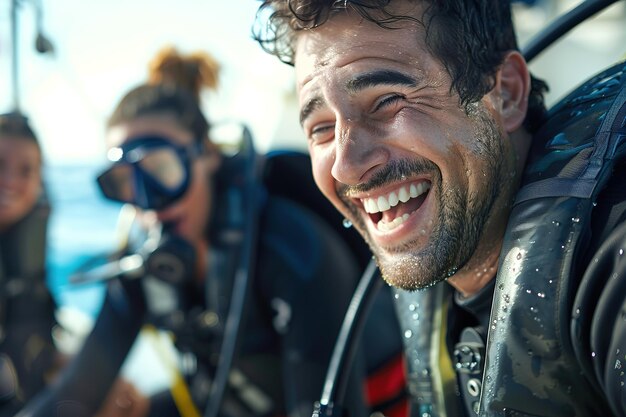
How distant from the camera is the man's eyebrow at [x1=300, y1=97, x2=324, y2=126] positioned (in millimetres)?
1068

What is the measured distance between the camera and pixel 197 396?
2.23 metres

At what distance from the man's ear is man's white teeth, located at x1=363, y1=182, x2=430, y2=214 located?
19 centimetres

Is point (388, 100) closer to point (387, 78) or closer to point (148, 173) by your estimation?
point (387, 78)

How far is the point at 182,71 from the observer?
104 inches

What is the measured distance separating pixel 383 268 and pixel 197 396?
4.43 ft

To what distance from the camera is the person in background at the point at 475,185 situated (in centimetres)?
85

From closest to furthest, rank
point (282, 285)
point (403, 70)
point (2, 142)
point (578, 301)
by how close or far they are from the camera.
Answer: point (578, 301)
point (403, 70)
point (282, 285)
point (2, 142)

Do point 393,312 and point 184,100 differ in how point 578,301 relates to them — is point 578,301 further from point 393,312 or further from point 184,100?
point 184,100

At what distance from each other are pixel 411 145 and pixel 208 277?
120 centimetres

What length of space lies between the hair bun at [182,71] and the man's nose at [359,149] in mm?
1664

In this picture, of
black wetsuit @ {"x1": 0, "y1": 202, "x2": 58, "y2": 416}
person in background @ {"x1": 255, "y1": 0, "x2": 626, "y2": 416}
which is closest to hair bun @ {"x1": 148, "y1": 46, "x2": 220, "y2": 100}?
black wetsuit @ {"x1": 0, "y1": 202, "x2": 58, "y2": 416}

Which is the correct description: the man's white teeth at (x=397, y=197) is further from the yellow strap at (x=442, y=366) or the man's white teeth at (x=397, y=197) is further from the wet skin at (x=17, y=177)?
the wet skin at (x=17, y=177)

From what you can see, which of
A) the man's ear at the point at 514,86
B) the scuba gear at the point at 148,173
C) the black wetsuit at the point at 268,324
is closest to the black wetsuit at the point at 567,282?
the man's ear at the point at 514,86

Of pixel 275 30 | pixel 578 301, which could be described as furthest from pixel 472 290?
pixel 275 30
